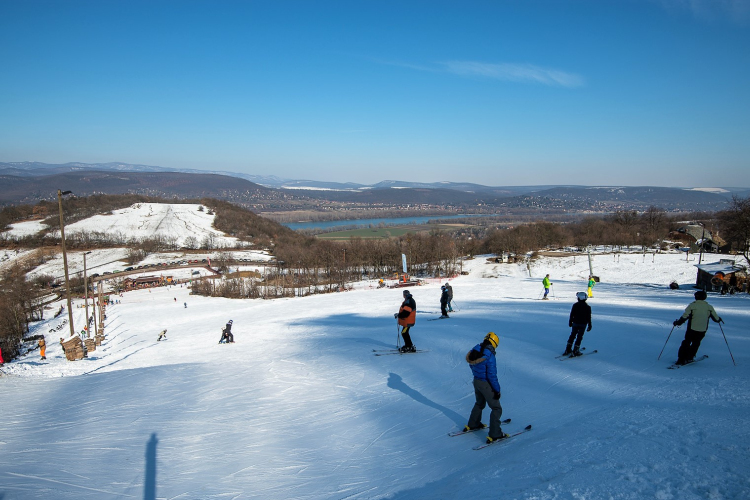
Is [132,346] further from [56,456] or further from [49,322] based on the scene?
[49,322]

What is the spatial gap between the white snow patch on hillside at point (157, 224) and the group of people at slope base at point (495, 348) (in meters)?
108

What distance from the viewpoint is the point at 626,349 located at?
1198 centimetres

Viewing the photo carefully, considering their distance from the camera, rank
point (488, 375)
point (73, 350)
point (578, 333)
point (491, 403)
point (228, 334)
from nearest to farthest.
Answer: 1. point (488, 375)
2. point (491, 403)
3. point (578, 333)
4. point (228, 334)
5. point (73, 350)

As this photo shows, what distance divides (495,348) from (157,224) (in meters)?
134

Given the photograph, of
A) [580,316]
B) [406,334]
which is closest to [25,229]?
[406,334]

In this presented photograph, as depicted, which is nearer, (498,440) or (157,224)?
(498,440)

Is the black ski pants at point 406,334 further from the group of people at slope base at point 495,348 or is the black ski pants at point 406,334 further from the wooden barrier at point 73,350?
the wooden barrier at point 73,350

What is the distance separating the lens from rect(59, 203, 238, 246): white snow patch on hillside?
113 m

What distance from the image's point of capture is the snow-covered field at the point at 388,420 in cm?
586

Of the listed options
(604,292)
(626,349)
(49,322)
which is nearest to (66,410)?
(626,349)

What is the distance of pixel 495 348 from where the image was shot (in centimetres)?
758

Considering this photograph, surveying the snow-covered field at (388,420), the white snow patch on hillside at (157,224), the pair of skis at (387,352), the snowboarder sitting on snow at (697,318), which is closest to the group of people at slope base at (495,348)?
the snowboarder sitting on snow at (697,318)

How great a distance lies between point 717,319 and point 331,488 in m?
9.31

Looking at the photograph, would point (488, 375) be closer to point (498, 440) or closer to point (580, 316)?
point (498, 440)
